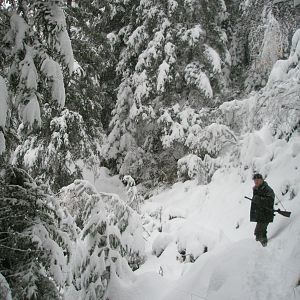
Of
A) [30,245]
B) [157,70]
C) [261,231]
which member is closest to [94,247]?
[30,245]

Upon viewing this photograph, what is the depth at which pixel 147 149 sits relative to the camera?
696 inches

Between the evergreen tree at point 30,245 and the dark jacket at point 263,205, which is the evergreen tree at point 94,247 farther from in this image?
the dark jacket at point 263,205

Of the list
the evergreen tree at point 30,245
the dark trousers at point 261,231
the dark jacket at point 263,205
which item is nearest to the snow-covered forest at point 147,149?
the evergreen tree at point 30,245

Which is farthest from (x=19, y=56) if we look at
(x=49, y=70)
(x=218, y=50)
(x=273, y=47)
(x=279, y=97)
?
(x=218, y=50)

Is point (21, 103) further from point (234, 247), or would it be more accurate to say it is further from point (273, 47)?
point (273, 47)

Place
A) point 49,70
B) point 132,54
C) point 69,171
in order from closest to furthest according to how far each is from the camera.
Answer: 1. point 49,70
2. point 69,171
3. point 132,54

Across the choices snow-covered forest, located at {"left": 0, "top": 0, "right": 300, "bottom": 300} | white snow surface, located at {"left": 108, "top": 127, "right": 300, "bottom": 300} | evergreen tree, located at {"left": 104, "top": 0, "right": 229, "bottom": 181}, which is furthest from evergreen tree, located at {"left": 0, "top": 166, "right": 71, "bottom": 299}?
evergreen tree, located at {"left": 104, "top": 0, "right": 229, "bottom": 181}

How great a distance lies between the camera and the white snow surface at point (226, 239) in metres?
6.35

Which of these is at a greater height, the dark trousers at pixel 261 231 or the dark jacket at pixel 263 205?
the dark jacket at pixel 263 205

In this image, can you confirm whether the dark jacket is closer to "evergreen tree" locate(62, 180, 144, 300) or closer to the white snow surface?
the white snow surface

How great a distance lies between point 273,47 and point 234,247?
590 centimetres

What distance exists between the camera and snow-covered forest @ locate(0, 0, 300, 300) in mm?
4828

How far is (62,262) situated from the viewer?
4.79 m

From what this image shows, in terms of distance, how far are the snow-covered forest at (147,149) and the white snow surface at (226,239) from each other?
0.04m
